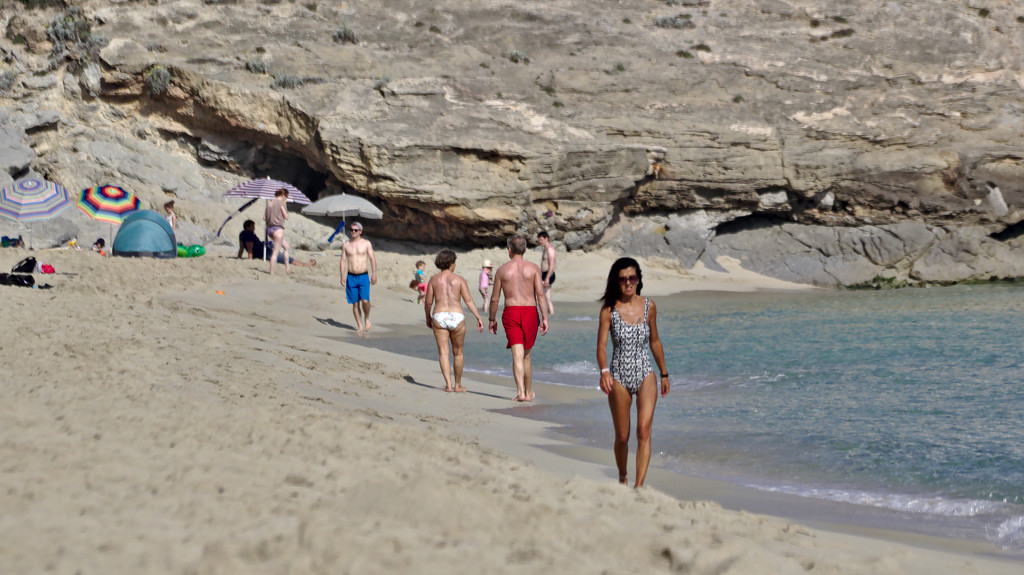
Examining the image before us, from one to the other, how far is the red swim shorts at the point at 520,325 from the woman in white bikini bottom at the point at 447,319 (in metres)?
0.52

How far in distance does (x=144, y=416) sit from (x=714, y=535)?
2.87m

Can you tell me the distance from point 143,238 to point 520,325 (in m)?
11.5

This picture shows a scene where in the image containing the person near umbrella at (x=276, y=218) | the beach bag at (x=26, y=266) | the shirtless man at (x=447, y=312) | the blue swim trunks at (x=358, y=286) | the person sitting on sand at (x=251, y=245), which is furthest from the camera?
the person sitting on sand at (x=251, y=245)

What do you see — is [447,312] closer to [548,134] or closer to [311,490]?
[311,490]

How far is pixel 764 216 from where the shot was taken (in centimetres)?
2514

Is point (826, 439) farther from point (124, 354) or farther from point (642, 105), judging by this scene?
point (642, 105)

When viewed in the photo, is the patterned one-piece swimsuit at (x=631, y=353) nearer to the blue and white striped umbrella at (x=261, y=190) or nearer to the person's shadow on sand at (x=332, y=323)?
the person's shadow on sand at (x=332, y=323)

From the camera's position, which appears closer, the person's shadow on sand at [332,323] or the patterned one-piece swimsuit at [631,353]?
the patterned one-piece swimsuit at [631,353]

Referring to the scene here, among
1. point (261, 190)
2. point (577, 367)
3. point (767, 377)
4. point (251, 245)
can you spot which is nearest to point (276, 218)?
point (251, 245)

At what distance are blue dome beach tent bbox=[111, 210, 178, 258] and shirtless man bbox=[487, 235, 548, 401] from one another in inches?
441

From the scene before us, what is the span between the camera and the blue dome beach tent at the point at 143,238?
16656 millimetres

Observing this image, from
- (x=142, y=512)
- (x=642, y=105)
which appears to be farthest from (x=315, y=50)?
(x=142, y=512)

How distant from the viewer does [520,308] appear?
7887 mm

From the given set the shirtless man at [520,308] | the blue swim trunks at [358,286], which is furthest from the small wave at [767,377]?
the blue swim trunks at [358,286]
